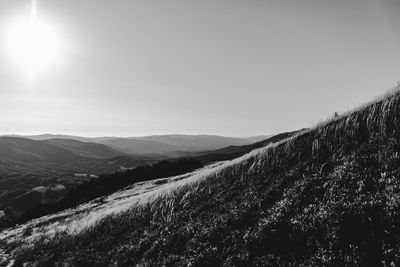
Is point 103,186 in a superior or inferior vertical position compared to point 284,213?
inferior

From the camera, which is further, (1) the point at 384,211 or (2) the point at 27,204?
(2) the point at 27,204

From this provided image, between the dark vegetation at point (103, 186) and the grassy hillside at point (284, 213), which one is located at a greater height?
the grassy hillside at point (284, 213)

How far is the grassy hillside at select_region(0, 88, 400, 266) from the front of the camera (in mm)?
6406

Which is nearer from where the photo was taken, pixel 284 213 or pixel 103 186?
pixel 284 213

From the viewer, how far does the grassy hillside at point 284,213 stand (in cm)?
641

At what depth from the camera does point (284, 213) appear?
8383mm

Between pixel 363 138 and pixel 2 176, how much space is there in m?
225

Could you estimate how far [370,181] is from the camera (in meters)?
7.72

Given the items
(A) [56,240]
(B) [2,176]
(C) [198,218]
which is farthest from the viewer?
(B) [2,176]

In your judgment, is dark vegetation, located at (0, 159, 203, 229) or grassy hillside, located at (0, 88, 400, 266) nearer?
grassy hillside, located at (0, 88, 400, 266)

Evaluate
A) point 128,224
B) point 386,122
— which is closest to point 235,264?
point 386,122

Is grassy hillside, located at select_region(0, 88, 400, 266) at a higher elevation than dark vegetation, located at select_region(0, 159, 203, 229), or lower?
higher

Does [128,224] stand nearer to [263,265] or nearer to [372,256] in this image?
[263,265]

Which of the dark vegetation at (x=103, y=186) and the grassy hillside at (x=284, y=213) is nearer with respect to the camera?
the grassy hillside at (x=284, y=213)
